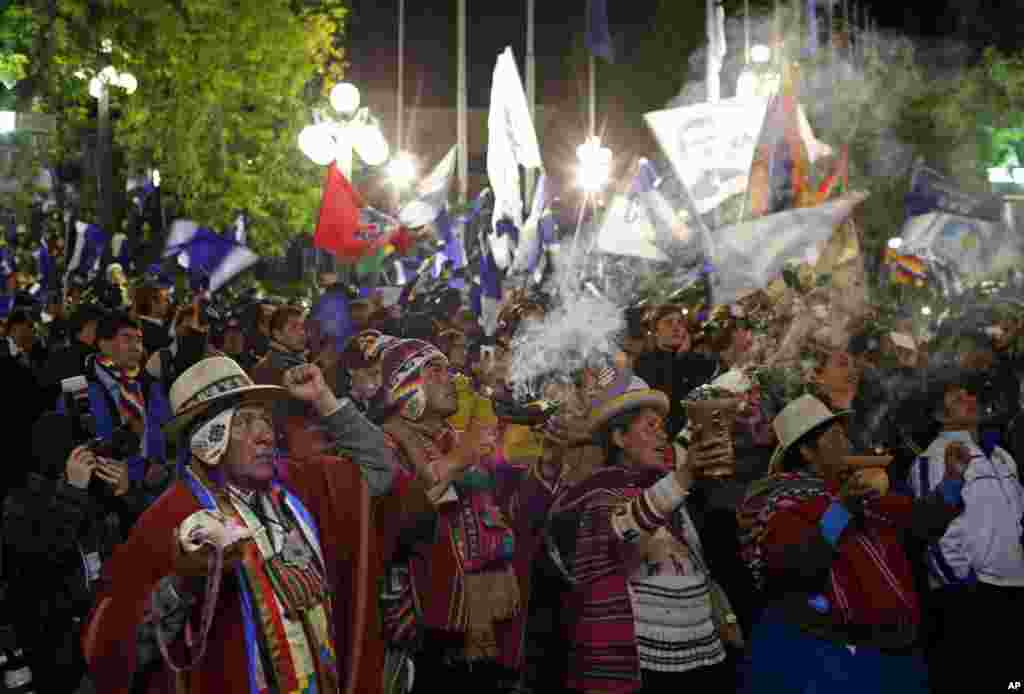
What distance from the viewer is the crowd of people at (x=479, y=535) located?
4.16 metres

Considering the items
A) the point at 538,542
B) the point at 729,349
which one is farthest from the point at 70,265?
the point at 538,542

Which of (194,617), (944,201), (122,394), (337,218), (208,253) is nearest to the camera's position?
(194,617)

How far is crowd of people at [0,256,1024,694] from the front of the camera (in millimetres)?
4164

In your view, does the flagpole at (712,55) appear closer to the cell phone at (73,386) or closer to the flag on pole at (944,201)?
the flag on pole at (944,201)

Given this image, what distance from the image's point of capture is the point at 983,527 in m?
7.65

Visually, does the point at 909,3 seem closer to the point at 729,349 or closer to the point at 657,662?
the point at 729,349

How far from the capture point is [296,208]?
33.2 meters

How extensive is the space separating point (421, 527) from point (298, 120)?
29265 millimetres

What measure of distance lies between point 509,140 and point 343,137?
2.32m

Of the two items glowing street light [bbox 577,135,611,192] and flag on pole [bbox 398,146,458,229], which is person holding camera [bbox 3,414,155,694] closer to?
flag on pole [bbox 398,146,458,229]

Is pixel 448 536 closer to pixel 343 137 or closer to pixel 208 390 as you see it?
pixel 208 390

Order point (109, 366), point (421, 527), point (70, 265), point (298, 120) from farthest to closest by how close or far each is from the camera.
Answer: point (298, 120), point (70, 265), point (109, 366), point (421, 527)

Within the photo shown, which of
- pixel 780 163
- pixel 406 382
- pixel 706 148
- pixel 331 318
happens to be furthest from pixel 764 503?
pixel 706 148

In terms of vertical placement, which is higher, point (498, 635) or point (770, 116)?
point (770, 116)
